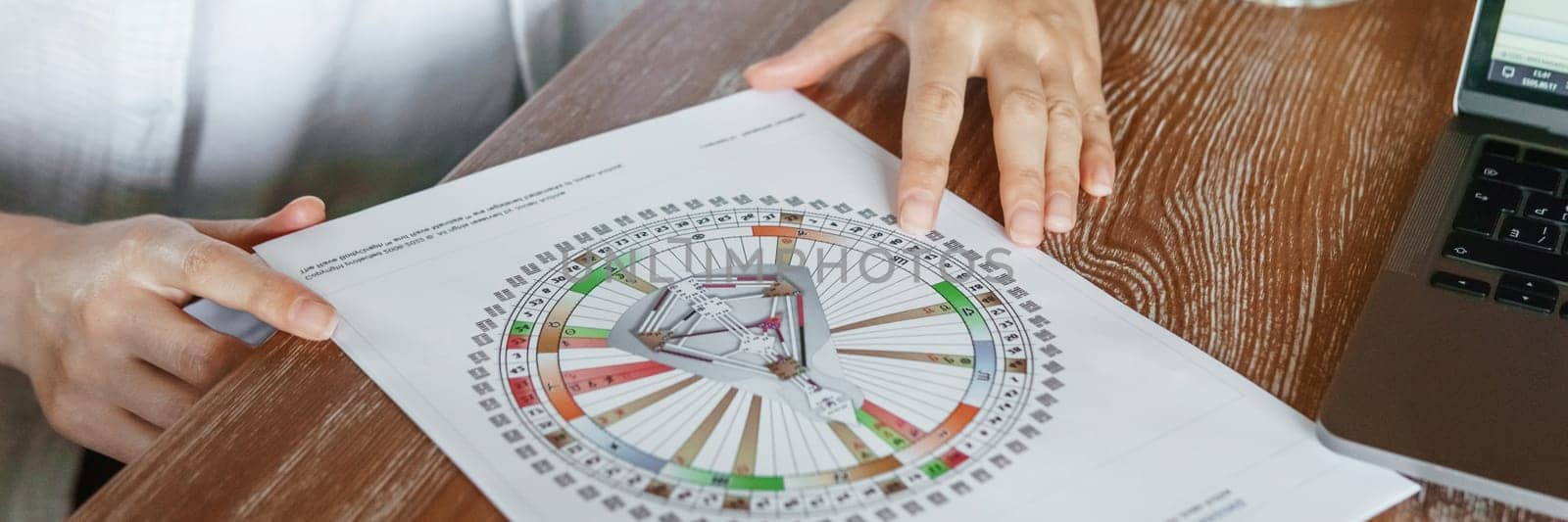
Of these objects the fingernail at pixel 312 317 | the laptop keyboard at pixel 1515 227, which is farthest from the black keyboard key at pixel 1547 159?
the fingernail at pixel 312 317

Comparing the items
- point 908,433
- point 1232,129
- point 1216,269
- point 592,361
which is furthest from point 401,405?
point 1232,129

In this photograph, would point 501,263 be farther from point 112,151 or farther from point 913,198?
point 112,151

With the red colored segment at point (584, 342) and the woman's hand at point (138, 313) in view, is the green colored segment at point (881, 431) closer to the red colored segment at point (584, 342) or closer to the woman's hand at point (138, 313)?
the red colored segment at point (584, 342)

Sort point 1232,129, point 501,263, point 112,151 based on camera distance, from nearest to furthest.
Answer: point 501,263 < point 1232,129 < point 112,151

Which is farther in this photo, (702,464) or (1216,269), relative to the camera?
(1216,269)

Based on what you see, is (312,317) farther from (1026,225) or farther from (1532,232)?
(1532,232)

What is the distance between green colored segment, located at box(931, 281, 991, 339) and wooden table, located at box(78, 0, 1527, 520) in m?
0.07

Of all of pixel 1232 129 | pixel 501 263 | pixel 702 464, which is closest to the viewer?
pixel 702 464

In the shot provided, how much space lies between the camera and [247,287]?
1.65ft

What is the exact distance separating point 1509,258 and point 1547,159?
0.31 ft

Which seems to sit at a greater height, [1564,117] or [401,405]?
[1564,117]

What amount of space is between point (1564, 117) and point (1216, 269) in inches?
8.2

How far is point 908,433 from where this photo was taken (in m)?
0.45

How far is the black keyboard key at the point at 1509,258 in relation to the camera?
0.52 metres
